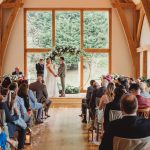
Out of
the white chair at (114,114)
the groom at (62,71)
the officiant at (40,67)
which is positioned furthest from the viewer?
the officiant at (40,67)

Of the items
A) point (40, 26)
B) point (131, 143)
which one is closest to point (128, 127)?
point (131, 143)

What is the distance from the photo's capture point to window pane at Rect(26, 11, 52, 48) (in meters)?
17.1

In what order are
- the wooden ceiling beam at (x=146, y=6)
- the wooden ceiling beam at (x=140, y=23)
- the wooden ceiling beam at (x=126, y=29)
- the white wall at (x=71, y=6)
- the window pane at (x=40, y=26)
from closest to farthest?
the wooden ceiling beam at (x=146, y=6) → the wooden ceiling beam at (x=140, y=23) → the wooden ceiling beam at (x=126, y=29) → the white wall at (x=71, y=6) → the window pane at (x=40, y=26)

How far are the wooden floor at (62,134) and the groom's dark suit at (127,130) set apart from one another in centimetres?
356

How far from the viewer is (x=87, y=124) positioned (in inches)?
367

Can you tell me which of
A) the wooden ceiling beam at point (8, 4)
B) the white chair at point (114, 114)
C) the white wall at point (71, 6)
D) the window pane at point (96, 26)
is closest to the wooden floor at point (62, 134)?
the white chair at point (114, 114)

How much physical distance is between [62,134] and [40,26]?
32.1 ft

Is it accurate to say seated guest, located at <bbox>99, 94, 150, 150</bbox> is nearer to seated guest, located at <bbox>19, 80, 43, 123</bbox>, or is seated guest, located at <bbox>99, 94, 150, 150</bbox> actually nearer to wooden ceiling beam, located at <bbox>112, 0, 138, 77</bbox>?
seated guest, located at <bbox>19, 80, 43, 123</bbox>

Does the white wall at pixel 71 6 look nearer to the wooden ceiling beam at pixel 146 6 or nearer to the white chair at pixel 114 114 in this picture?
the wooden ceiling beam at pixel 146 6

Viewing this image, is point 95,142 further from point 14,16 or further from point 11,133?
point 14,16

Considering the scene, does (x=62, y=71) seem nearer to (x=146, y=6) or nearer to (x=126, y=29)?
(x=146, y=6)

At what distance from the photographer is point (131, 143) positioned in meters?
3.12

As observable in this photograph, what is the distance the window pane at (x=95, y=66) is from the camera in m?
17.2

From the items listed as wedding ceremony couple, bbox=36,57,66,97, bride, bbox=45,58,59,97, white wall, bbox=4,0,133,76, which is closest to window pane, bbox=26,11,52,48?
white wall, bbox=4,0,133,76
